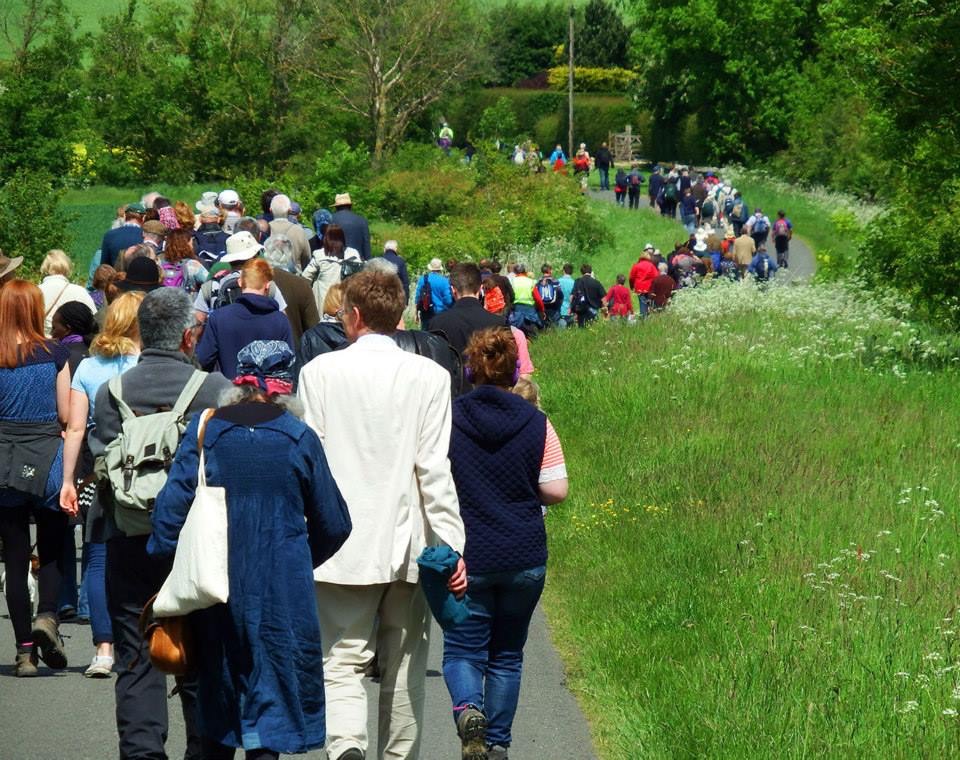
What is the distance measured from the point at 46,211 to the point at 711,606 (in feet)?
92.1

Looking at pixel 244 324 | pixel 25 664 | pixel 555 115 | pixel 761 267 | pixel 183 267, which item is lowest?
pixel 555 115

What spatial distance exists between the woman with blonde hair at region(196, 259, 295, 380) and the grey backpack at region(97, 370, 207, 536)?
331 cm

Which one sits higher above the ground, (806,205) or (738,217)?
(738,217)

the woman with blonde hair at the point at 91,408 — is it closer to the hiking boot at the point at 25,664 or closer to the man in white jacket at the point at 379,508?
the hiking boot at the point at 25,664

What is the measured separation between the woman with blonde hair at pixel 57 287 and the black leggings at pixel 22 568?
266cm

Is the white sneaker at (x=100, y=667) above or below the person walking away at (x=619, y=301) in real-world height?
above

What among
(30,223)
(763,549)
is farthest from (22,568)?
(30,223)

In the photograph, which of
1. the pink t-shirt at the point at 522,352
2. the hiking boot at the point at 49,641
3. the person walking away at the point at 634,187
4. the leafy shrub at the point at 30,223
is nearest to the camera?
the hiking boot at the point at 49,641

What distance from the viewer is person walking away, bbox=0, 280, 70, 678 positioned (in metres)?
8.33

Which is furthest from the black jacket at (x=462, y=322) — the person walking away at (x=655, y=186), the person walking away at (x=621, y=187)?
the person walking away at (x=621, y=187)

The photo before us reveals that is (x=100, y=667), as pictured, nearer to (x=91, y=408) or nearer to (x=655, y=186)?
(x=91, y=408)

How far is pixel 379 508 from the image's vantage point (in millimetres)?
5969

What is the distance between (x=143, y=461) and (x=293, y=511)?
3.60 feet

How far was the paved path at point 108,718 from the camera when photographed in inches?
279
